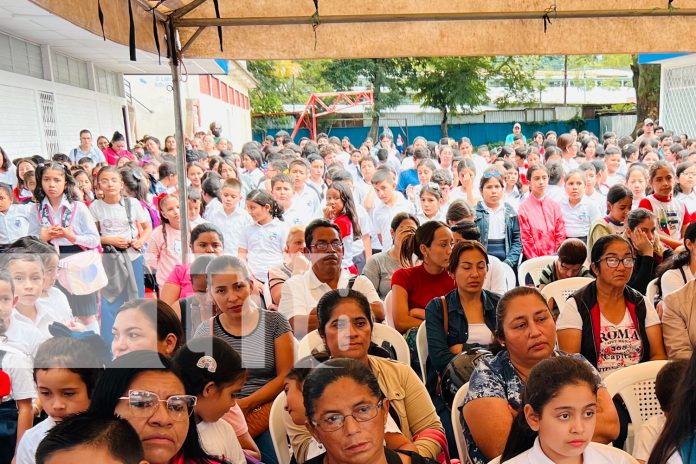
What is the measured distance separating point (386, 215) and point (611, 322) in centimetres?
274

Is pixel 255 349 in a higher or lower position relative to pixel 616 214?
lower

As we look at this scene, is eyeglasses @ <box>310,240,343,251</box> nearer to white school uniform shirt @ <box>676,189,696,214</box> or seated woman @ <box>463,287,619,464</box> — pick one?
seated woman @ <box>463,287,619,464</box>

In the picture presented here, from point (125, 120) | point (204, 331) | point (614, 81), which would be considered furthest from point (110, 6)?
point (614, 81)

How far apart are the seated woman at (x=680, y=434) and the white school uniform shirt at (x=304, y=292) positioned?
71.3 inches

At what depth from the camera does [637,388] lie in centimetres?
250

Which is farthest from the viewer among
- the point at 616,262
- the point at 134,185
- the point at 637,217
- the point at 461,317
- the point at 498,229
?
the point at 134,185

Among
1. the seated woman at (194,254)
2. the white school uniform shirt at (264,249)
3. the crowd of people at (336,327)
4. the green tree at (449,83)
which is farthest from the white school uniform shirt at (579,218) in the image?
the green tree at (449,83)

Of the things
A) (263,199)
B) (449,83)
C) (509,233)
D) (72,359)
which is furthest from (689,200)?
(449,83)

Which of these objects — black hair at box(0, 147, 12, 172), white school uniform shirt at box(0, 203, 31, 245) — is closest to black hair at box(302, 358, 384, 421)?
white school uniform shirt at box(0, 203, 31, 245)

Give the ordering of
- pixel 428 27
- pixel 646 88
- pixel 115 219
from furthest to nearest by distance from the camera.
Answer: pixel 646 88
pixel 115 219
pixel 428 27

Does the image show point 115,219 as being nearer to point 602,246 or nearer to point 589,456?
point 602,246

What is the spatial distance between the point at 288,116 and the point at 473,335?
2502 cm

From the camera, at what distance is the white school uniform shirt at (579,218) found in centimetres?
528

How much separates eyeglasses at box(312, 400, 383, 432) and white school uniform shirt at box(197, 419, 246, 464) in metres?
0.37
